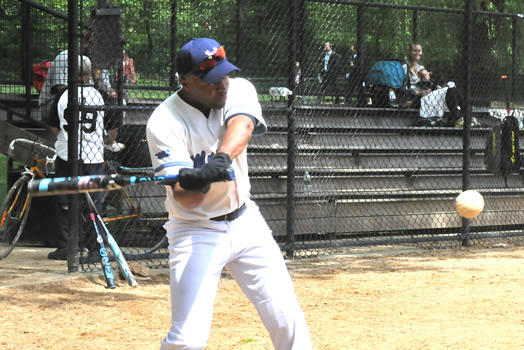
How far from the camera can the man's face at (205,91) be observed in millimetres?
4275

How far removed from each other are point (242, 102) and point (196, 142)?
0.32 m

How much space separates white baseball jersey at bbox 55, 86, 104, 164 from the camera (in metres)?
9.09

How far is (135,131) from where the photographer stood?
1016 cm

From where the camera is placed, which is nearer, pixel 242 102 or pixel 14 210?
pixel 242 102

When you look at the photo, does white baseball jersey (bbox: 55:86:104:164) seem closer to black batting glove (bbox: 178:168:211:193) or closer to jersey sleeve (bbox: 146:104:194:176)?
jersey sleeve (bbox: 146:104:194:176)

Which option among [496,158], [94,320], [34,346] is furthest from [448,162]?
[34,346]

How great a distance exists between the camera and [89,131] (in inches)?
359

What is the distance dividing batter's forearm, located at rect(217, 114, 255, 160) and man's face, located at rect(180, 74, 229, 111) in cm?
13

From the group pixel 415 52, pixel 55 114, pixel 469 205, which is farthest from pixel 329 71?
pixel 55 114

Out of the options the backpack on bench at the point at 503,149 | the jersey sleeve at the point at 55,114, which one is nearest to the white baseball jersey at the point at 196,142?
the jersey sleeve at the point at 55,114

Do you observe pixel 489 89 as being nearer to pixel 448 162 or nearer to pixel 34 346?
pixel 448 162

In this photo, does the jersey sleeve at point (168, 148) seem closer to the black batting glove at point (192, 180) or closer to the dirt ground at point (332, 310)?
the black batting glove at point (192, 180)

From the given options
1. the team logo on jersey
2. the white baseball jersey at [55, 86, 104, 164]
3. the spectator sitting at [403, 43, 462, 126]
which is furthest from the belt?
the spectator sitting at [403, 43, 462, 126]

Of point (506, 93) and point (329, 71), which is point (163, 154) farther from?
point (506, 93)
